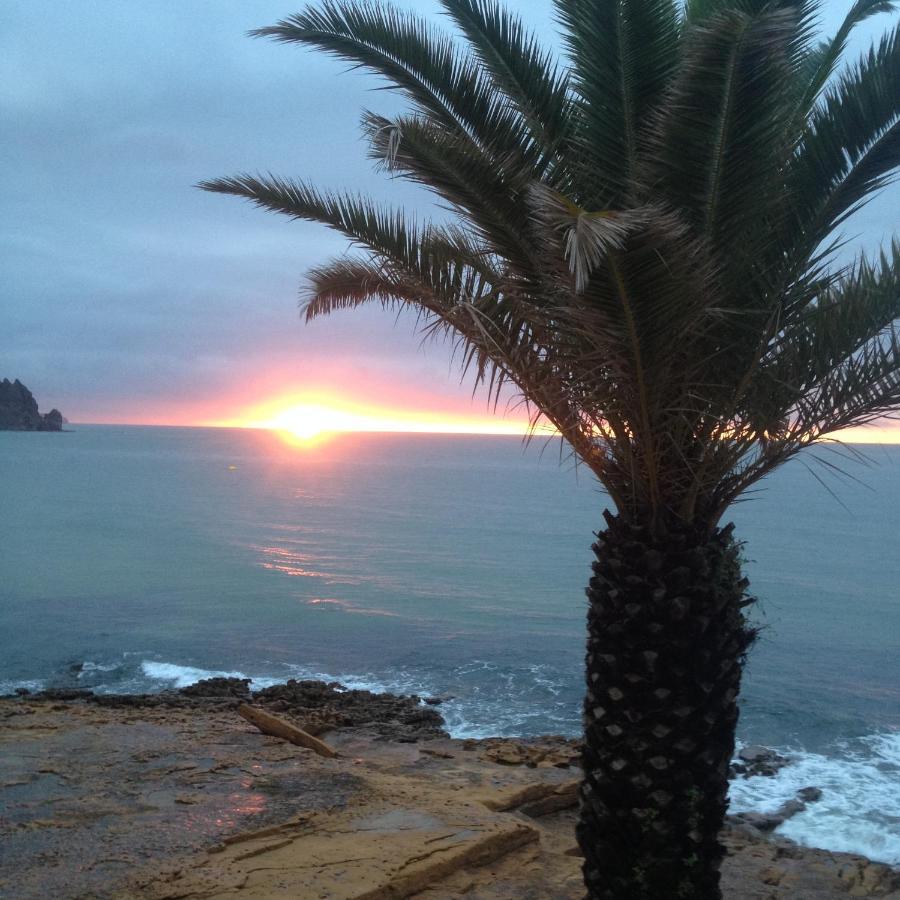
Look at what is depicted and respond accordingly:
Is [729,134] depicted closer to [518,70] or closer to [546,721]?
[518,70]

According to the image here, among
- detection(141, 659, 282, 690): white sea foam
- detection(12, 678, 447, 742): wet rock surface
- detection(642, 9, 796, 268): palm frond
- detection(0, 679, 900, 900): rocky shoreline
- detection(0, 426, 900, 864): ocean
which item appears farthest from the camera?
detection(141, 659, 282, 690): white sea foam

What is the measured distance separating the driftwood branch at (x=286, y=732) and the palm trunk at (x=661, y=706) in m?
5.99

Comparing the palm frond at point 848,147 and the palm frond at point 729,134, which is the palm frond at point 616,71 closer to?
the palm frond at point 729,134

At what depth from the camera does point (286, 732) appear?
1171 centimetres

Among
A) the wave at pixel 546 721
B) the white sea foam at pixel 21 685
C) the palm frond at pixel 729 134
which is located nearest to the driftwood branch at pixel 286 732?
the wave at pixel 546 721

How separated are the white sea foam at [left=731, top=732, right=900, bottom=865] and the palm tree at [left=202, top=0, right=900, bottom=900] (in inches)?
333

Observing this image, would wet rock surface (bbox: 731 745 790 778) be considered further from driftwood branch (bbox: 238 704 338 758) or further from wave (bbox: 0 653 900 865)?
driftwood branch (bbox: 238 704 338 758)

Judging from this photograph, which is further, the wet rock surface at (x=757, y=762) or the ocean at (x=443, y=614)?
the ocean at (x=443, y=614)

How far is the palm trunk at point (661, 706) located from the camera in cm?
575

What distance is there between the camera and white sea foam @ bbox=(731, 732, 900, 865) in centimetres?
1301

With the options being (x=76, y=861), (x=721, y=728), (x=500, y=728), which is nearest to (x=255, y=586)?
(x=500, y=728)

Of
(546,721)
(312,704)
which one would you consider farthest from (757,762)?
(312,704)

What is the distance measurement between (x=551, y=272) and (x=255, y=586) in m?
34.4

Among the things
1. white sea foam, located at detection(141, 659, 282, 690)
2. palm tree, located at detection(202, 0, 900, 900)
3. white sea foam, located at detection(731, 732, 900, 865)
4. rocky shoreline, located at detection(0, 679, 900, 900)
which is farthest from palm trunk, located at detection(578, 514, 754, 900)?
white sea foam, located at detection(141, 659, 282, 690)
